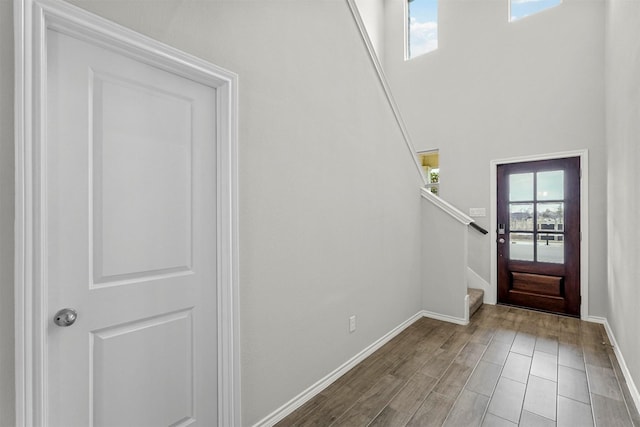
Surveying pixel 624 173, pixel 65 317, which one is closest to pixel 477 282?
pixel 624 173

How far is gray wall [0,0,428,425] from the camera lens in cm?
135

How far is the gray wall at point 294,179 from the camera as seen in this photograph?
1.35 metres

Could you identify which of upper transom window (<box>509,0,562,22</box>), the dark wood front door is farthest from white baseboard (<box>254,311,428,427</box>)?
upper transom window (<box>509,0,562,22</box>)

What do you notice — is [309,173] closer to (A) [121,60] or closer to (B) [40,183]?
(A) [121,60]

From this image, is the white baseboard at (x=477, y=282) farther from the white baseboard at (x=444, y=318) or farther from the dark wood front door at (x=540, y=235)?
the white baseboard at (x=444, y=318)

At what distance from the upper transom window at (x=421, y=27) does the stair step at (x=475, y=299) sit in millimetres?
3754

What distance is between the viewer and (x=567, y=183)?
351 centimetres

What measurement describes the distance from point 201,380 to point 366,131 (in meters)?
2.12

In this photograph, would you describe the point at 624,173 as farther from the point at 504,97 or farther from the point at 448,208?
the point at 504,97

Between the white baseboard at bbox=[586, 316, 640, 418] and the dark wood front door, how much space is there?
201mm

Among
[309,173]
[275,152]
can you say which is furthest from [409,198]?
[275,152]

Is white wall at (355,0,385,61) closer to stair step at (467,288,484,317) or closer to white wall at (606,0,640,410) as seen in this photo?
white wall at (606,0,640,410)

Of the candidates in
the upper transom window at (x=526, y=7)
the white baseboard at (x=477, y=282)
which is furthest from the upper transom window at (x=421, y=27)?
the white baseboard at (x=477, y=282)

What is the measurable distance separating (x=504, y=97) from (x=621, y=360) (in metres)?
3.14
